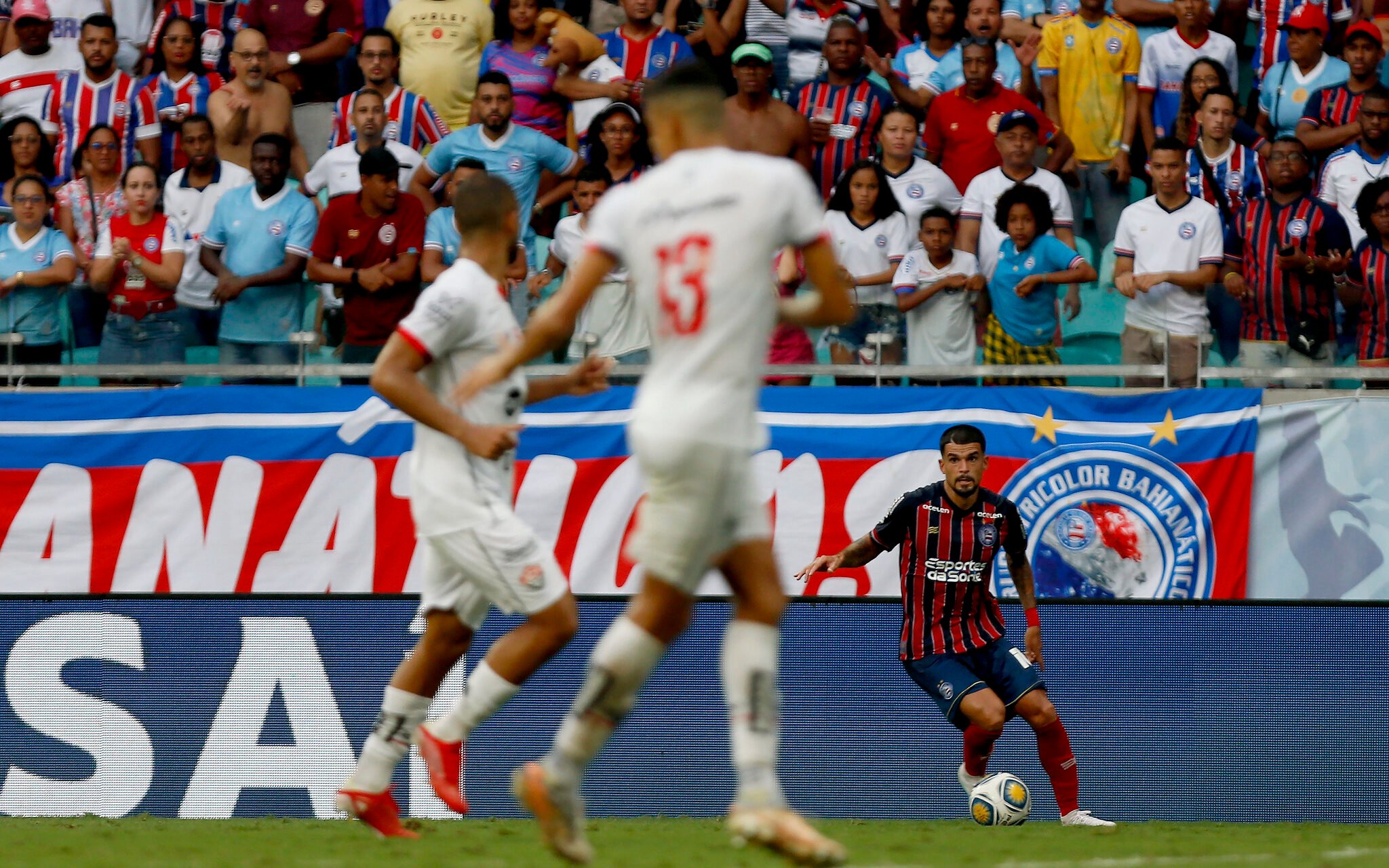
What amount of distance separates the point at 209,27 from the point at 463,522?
974cm

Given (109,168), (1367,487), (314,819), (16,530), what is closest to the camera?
(314,819)

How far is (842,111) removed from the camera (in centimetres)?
1317

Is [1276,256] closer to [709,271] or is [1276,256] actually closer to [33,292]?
[709,271]


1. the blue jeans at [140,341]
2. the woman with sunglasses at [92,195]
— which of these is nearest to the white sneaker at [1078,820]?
the blue jeans at [140,341]

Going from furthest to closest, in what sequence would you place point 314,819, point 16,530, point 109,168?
point 109,168 < point 16,530 < point 314,819

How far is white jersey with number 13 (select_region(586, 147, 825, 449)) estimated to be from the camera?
4.70 m

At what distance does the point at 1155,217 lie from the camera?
1187 cm

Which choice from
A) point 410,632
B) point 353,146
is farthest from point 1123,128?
point 410,632

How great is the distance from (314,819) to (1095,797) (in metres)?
3.77

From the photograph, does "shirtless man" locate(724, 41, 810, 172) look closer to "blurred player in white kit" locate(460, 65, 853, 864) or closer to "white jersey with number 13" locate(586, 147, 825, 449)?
"blurred player in white kit" locate(460, 65, 853, 864)

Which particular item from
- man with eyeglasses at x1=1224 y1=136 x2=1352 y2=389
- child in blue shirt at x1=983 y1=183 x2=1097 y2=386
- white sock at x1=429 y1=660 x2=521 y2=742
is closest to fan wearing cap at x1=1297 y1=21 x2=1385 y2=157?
man with eyeglasses at x1=1224 y1=136 x2=1352 y2=389

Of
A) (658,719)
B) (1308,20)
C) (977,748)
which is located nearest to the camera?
(977,748)

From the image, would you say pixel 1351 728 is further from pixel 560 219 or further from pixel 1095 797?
pixel 560 219

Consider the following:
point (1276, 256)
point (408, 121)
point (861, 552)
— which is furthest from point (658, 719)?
point (408, 121)
